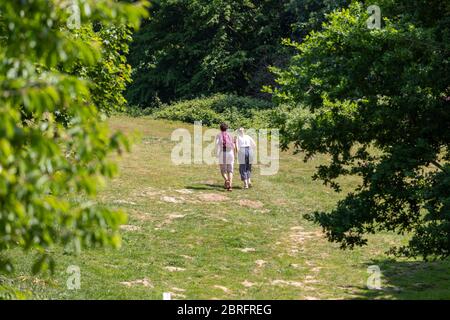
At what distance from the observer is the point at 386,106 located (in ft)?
42.9

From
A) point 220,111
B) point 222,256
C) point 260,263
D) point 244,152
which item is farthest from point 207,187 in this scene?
point 220,111

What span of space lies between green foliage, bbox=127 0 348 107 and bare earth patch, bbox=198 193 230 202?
27.2 meters

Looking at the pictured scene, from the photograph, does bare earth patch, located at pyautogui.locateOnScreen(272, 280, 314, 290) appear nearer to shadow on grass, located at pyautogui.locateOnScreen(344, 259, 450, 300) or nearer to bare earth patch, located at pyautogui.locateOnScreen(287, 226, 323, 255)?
shadow on grass, located at pyautogui.locateOnScreen(344, 259, 450, 300)

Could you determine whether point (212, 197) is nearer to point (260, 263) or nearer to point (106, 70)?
point (260, 263)

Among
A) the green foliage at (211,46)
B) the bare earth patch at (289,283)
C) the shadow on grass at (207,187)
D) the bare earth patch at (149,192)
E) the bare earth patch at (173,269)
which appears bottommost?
the bare earth patch at (289,283)

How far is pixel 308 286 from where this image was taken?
15320 millimetres

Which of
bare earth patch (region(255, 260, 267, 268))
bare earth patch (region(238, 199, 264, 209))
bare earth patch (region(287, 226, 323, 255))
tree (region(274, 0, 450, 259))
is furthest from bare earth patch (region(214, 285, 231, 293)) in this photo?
bare earth patch (region(238, 199, 264, 209))

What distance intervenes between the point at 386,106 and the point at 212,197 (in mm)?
11870

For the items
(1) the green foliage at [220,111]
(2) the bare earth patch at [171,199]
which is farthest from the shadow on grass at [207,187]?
(1) the green foliage at [220,111]

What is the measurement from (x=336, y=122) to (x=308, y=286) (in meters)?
3.96

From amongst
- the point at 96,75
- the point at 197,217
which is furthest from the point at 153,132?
the point at 96,75

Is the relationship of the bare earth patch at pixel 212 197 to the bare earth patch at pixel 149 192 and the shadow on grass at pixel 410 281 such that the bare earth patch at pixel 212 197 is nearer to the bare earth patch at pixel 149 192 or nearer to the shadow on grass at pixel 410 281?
the bare earth patch at pixel 149 192

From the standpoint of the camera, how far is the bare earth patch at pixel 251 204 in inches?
925

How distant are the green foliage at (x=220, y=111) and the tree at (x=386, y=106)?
2994 centimetres
